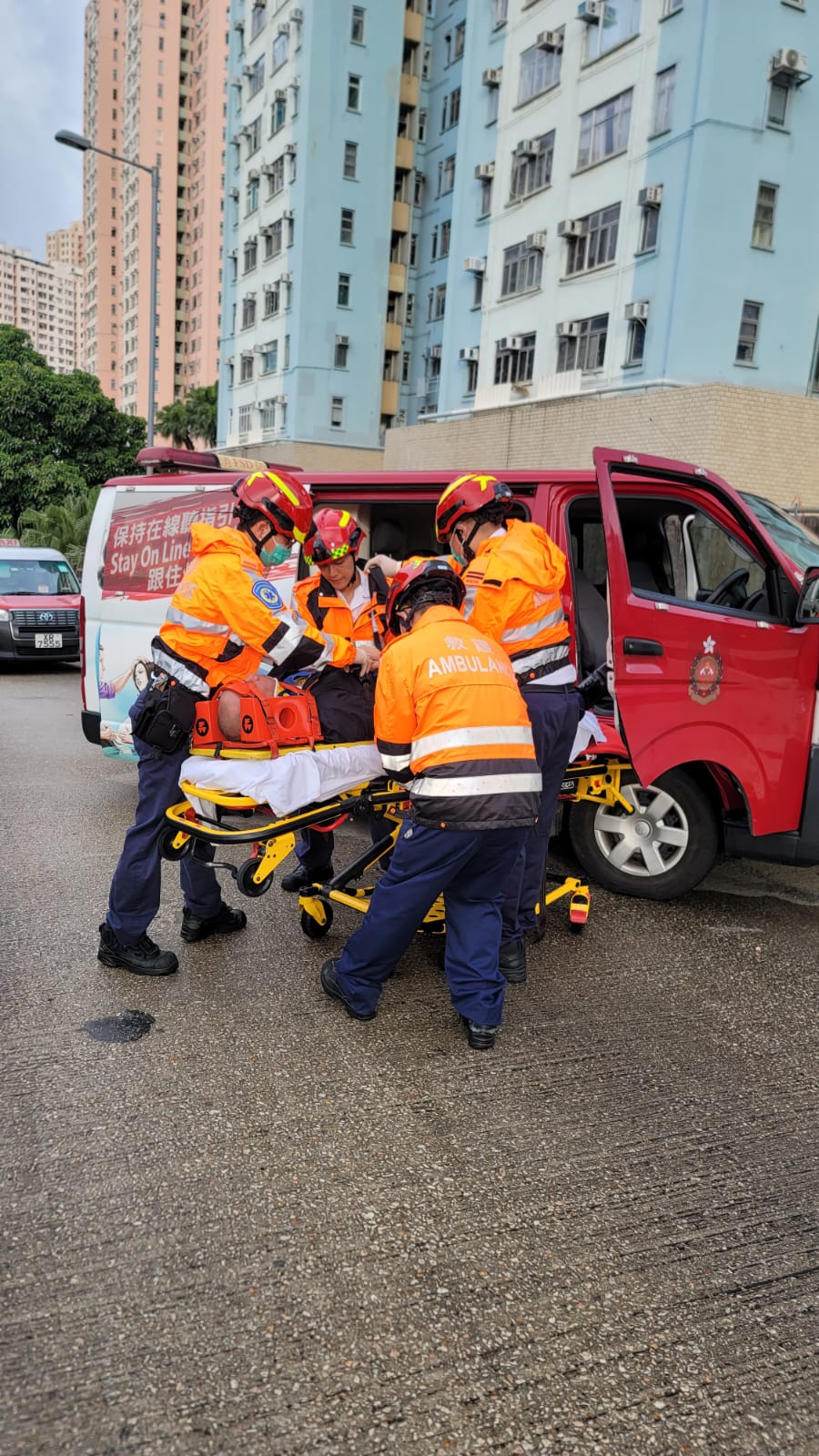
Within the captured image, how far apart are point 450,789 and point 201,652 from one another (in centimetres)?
124

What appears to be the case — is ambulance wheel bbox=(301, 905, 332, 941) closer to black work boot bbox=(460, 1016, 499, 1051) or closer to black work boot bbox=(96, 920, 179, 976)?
black work boot bbox=(96, 920, 179, 976)

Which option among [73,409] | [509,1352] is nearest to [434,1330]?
[509,1352]

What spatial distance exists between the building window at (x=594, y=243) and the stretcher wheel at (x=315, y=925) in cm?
2074

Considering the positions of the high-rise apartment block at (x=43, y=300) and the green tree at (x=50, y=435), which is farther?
the high-rise apartment block at (x=43, y=300)

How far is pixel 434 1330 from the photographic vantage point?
212 cm

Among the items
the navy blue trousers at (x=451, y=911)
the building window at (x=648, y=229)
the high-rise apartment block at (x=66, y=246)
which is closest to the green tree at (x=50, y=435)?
the building window at (x=648, y=229)

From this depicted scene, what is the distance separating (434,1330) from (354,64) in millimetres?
39006

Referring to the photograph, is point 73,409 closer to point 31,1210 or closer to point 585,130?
point 585,130

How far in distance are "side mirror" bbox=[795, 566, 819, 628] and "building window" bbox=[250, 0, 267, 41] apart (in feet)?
134

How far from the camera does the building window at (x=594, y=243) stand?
69.4ft

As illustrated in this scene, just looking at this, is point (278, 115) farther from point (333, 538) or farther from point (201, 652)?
point (201, 652)

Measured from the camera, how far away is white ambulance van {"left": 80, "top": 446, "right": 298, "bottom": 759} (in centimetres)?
607

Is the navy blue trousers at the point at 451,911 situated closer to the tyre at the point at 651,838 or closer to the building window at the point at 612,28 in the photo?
the tyre at the point at 651,838

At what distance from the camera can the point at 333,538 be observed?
13.8 ft
